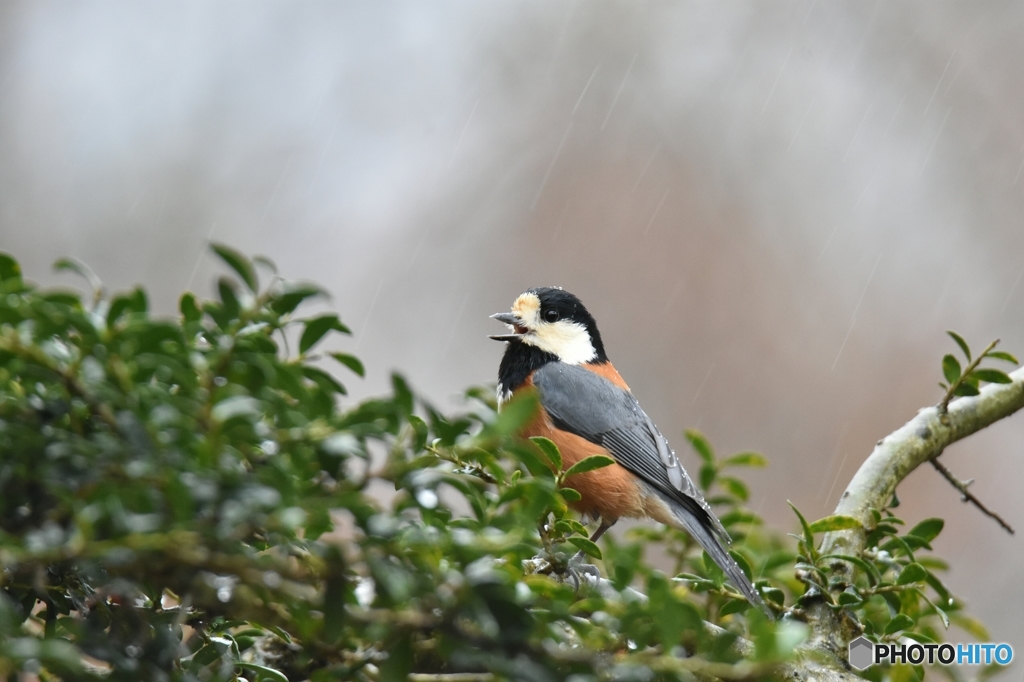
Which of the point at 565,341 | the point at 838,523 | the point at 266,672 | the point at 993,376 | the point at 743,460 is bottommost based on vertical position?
the point at 266,672

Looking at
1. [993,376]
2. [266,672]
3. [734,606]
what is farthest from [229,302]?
[993,376]

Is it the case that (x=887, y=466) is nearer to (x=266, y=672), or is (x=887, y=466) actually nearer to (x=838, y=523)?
(x=838, y=523)

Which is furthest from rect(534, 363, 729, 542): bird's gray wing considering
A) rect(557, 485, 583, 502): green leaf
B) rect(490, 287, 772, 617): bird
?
rect(557, 485, 583, 502): green leaf

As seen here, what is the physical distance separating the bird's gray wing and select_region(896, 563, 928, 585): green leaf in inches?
32.6

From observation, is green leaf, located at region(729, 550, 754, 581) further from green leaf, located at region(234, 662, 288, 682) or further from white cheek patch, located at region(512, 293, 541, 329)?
white cheek patch, located at region(512, 293, 541, 329)

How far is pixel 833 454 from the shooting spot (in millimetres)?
3062

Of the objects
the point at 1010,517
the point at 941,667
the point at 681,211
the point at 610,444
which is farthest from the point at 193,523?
the point at 1010,517

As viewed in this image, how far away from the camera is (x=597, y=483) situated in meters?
1.91

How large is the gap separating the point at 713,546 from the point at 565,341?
0.76 meters

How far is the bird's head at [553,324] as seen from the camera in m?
2.21

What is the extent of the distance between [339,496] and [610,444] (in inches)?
61.1

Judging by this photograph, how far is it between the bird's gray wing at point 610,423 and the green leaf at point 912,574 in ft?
2.71

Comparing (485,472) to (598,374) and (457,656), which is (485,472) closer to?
(457,656)

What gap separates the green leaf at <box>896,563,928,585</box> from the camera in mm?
1060
